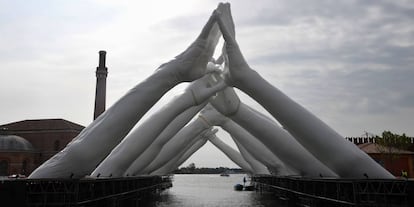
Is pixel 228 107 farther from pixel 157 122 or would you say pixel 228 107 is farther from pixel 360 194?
pixel 360 194

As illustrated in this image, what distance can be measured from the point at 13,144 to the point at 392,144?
175 ft

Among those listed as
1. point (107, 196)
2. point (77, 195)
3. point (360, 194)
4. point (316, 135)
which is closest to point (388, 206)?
point (360, 194)

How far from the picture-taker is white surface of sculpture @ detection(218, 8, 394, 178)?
1952 centimetres

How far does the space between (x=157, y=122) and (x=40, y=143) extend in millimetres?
47640

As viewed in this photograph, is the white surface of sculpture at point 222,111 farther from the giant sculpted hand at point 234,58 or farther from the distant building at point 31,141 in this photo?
the distant building at point 31,141

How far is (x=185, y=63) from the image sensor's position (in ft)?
72.6

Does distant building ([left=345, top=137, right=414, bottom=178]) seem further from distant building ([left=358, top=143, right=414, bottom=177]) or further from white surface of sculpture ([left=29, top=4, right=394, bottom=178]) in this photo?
white surface of sculpture ([left=29, top=4, right=394, bottom=178])

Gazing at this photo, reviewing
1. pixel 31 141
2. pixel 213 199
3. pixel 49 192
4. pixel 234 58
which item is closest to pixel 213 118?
pixel 213 199

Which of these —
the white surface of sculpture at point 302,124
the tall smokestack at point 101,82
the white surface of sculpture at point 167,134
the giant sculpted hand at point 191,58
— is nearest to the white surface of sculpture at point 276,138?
the white surface of sculpture at point 167,134

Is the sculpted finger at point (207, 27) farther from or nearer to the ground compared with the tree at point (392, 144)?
farther from the ground

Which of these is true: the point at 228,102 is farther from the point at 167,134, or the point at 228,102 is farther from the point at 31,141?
the point at 31,141

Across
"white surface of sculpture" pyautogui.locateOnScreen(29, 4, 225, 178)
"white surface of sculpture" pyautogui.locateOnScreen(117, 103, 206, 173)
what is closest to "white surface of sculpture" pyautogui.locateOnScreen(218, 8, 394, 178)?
"white surface of sculpture" pyautogui.locateOnScreen(29, 4, 225, 178)

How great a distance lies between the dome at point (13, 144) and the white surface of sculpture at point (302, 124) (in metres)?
49.9

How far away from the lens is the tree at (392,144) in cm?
4944
